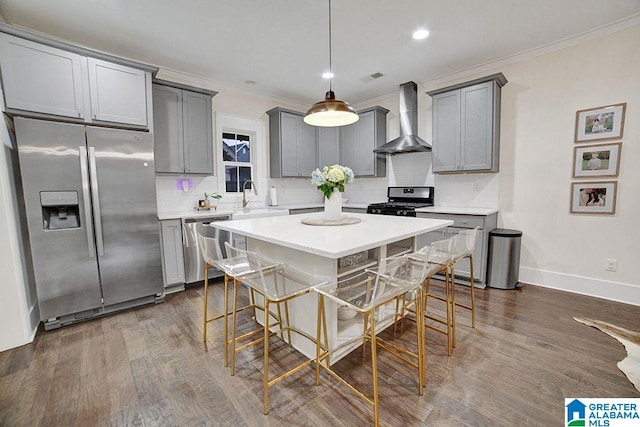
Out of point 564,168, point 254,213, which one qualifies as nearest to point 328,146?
point 254,213

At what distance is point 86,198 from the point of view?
252cm

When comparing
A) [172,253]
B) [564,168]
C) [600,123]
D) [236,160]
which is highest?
[600,123]

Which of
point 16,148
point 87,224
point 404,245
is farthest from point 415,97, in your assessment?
point 16,148

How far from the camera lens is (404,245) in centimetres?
246

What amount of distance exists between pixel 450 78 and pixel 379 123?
3.85 ft

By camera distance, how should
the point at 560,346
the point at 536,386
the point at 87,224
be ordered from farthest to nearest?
1. the point at 87,224
2. the point at 560,346
3. the point at 536,386

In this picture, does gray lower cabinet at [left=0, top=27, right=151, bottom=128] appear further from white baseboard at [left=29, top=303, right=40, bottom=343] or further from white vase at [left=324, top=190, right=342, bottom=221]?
white vase at [left=324, top=190, right=342, bottom=221]

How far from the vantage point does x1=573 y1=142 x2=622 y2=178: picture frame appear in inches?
111

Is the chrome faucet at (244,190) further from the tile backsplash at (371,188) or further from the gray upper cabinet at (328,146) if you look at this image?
the gray upper cabinet at (328,146)

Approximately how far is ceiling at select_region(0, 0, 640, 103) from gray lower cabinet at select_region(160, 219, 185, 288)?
1.99 metres

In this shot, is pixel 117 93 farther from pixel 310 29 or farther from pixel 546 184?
pixel 546 184

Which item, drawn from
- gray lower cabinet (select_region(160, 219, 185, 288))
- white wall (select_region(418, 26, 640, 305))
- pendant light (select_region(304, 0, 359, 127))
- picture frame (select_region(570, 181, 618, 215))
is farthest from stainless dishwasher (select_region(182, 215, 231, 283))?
picture frame (select_region(570, 181, 618, 215))

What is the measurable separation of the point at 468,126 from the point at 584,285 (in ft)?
7.39

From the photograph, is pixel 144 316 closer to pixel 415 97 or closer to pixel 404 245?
pixel 404 245
